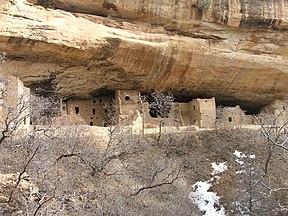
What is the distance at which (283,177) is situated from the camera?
1911cm

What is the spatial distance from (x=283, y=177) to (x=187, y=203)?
4135 millimetres

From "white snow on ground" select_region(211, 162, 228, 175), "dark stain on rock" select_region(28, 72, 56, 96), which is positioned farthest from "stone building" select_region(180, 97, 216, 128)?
"dark stain on rock" select_region(28, 72, 56, 96)

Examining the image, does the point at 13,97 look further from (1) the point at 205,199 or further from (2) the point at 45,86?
(1) the point at 205,199

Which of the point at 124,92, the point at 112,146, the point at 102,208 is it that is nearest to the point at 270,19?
the point at 124,92

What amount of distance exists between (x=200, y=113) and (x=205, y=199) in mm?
9029

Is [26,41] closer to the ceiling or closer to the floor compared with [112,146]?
closer to the ceiling

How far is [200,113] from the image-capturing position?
86.2 feet

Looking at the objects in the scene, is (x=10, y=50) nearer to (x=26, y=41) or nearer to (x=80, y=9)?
(x=26, y=41)

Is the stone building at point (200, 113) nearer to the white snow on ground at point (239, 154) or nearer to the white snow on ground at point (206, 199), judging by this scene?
the white snow on ground at point (239, 154)

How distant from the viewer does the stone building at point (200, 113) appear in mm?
26141

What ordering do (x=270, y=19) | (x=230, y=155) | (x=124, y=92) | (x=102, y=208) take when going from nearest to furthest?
1. (x=102, y=208)
2. (x=230, y=155)
3. (x=270, y=19)
4. (x=124, y=92)

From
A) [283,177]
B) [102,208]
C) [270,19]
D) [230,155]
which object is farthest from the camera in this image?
[270,19]

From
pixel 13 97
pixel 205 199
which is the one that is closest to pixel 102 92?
pixel 13 97

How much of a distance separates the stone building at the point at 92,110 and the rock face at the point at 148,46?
686mm
